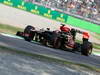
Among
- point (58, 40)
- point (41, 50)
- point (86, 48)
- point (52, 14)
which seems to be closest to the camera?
point (41, 50)

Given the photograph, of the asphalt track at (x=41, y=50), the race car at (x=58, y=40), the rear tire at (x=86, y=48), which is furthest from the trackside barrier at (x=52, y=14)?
the asphalt track at (x=41, y=50)

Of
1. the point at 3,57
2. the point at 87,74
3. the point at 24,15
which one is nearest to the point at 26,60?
the point at 3,57

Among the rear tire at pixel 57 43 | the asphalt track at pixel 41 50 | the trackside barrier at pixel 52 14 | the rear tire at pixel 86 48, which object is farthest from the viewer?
the trackside barrier at pixel 52 14

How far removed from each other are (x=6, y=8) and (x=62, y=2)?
626 cm

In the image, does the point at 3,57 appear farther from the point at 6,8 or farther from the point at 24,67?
the point at 6,8

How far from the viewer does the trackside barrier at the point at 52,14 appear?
1124 inches

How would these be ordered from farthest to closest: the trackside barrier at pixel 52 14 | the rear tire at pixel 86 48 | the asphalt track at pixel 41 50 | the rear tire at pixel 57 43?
the trackside barrier at pixel 52 14 → the rear tire at pixel 86 48 → the rear tire at pixel 57 43 → the asphalt track at pixel 41 50

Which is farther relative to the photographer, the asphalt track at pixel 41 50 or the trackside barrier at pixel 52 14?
the trackside barrier at pixel 52 14

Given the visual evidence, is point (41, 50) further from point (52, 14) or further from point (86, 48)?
point (52, 14)

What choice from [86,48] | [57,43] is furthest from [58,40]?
[86,48]

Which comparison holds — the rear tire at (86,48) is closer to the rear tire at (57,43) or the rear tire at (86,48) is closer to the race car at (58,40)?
the race car at (58,40)

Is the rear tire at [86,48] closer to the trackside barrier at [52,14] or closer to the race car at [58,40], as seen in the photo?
the race car at [58,40]

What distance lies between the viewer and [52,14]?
29031 mm

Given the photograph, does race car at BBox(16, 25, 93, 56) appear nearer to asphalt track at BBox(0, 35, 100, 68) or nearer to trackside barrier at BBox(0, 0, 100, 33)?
asphalt track at BBox(0, 35, 100, 68)
